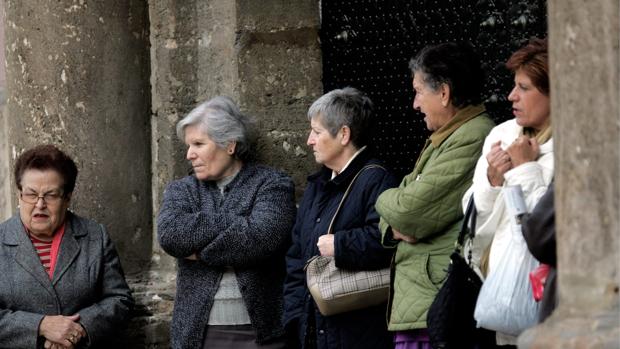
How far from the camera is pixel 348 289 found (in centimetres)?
598

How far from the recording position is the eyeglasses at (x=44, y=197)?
21.5ft

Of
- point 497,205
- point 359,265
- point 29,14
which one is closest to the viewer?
point 497,205

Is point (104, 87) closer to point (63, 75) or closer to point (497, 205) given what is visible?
point (63, 75)

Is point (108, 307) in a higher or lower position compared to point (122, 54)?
lower

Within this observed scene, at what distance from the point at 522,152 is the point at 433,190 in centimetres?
50

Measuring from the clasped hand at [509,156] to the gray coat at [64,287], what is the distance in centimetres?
204

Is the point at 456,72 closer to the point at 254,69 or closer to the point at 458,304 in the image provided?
the point at 458,304

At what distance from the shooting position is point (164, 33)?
287 inches

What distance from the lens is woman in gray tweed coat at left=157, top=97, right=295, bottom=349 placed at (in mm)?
6402

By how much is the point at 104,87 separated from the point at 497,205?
2.55 m

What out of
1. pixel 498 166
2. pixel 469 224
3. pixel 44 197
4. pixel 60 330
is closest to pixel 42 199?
pixel 44 197

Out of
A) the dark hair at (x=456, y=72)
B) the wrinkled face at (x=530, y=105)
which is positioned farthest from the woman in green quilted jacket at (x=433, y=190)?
the wrinkled face at (x=530, y=105)

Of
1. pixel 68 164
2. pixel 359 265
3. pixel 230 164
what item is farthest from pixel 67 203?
pixel 359 265

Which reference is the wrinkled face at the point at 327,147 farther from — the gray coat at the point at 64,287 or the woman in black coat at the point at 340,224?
the gray coat at the point at 64,287
